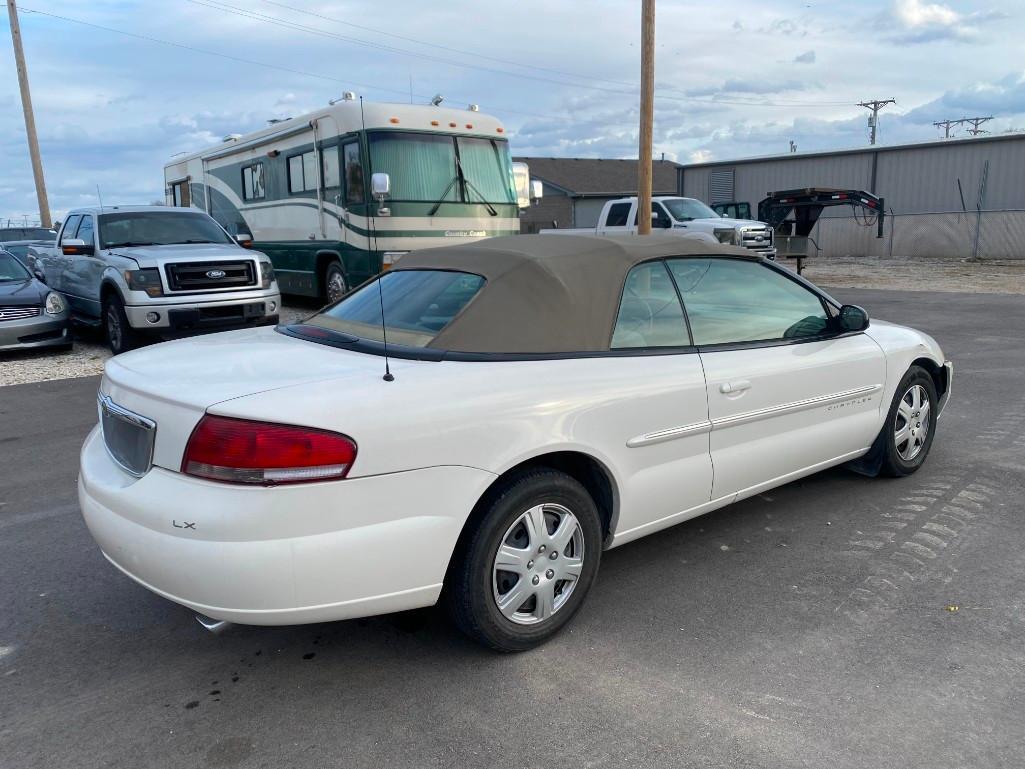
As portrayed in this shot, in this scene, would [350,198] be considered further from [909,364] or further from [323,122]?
[909,364]

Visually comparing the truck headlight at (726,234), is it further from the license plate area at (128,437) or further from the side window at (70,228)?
the license plate area at (128,437)

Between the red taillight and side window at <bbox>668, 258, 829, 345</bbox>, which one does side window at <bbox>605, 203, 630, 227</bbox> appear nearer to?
side window at <bbox>668, 258, 829, 345</bbox>

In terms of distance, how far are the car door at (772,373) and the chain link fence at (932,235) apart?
29.5 meters

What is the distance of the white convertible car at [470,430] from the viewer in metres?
2.60

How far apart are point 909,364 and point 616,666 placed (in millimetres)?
2944

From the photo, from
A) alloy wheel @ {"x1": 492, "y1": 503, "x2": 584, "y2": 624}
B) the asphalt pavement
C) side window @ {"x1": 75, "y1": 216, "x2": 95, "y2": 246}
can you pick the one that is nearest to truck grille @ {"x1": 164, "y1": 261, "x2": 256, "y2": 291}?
side window @ {"x1": 75, "y1": 216, "x2": 95, "y2": 246}

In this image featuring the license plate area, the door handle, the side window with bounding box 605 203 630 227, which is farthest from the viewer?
the side window with bounding box 605 203 630 227

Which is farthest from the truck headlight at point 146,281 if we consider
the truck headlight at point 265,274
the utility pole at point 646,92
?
the utility pole at point 646,92

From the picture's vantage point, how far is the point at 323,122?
1266cm

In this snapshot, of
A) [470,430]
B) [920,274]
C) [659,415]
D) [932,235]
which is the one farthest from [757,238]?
[470,430]

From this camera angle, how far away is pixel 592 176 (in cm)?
5006

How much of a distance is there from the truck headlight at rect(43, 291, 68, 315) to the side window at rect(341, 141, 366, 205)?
13.5 ft

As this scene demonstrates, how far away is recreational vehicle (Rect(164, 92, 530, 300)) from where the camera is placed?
38.4 ft

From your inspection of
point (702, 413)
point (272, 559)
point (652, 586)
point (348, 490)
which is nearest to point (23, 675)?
point (272, 559)
